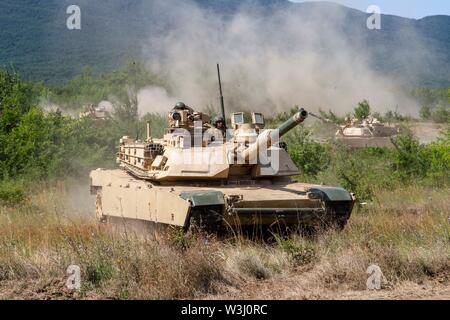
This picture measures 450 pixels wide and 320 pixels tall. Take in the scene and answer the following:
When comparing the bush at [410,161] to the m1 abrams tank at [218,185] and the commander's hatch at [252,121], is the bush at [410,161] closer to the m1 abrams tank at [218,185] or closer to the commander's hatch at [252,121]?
the commander's hatch at [252,121]

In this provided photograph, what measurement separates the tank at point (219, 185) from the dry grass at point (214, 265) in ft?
1.80

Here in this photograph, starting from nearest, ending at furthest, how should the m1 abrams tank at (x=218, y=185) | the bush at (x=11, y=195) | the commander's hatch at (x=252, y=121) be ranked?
the m1 abrams tank at (x=218, y=185) → the commander's hatch at (x=252, y=121) → the bush at (x=11, y=195)

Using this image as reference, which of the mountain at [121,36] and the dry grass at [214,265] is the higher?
the mountain at [121,36]

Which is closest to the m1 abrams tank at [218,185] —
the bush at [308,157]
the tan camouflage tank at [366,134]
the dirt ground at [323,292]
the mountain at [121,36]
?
the dirt ground at [323,292]

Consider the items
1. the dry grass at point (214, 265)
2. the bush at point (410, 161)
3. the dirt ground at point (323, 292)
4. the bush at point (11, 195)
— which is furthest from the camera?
the bush at point (410, 161)

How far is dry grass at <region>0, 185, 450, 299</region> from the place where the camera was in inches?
294

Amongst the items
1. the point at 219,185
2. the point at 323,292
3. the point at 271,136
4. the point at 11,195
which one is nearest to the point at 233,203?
the point at 271,136

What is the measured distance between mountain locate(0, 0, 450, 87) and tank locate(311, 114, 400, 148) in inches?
1237

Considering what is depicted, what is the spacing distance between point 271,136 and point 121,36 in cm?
7007

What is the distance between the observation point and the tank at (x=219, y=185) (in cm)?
1018

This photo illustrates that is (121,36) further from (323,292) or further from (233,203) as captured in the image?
(323,292)

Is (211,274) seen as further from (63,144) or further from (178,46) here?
(178,46)

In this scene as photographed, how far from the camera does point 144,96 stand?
34500 millimetres

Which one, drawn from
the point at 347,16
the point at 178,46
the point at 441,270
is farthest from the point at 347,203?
the point at 347,16
